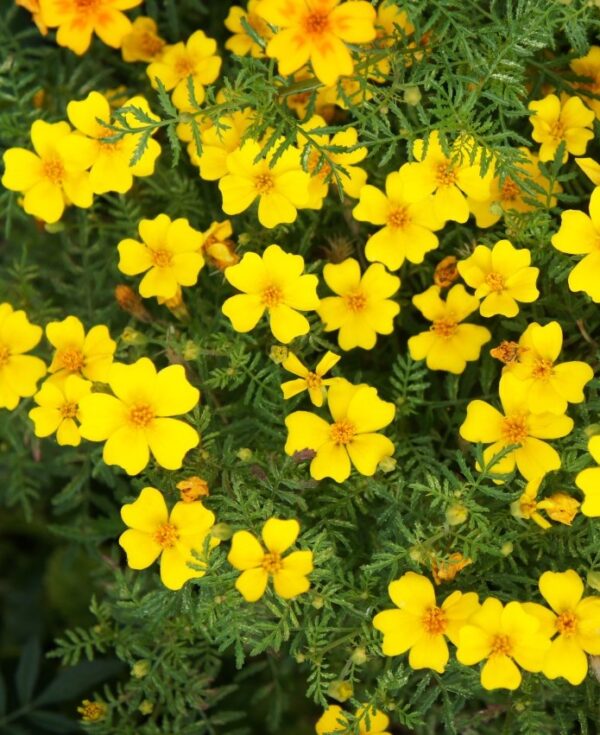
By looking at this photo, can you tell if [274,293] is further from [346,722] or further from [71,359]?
[346,722]

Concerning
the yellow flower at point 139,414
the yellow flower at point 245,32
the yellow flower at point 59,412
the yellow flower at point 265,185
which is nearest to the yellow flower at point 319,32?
the yellow flower at point 265,185

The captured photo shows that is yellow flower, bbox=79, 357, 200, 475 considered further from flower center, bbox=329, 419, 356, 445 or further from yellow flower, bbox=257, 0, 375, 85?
yellow flower, bbox=257, 0, 375, 85

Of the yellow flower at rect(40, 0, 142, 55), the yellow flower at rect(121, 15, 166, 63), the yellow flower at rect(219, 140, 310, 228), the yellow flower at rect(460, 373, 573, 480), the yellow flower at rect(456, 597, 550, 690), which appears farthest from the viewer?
the yellow flower at rect(121, 15, 166, 63)

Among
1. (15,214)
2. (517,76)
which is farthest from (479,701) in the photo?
(15,214)

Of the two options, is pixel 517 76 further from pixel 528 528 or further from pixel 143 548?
pixel 143 548

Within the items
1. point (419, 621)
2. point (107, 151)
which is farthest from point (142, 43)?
point (419, 621)

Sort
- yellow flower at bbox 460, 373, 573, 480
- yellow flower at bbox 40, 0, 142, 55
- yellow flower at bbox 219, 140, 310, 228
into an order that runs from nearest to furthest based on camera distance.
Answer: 1. yellow flower at bbox 460, 373, 573, 480
2. yellow flower at bbox 219, 140, 310, 228
3. yellow flower at bbox 40, 0, 142, 55

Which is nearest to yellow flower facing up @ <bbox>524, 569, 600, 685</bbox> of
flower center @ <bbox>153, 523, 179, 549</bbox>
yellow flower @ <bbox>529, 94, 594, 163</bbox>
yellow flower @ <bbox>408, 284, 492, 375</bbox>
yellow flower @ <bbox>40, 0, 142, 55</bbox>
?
yellow flower @ <bbox>408, 284, 492, 375</bbox>
